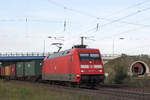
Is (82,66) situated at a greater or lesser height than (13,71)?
greater

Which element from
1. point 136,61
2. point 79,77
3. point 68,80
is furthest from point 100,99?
point 136,61

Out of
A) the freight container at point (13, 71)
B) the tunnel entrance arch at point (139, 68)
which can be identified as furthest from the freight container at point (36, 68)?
the tunnel entrance arch at point (139, 68)

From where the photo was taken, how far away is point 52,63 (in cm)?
2908

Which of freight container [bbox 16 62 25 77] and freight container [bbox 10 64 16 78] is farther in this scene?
→ freight container [bbox 10 64 16 78]

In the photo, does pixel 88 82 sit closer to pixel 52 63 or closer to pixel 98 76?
pixel 98 76

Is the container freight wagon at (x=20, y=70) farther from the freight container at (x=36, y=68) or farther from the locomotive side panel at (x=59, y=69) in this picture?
the locomotive side panel at (x=59, y=69)

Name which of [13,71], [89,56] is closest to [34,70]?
[13,71]

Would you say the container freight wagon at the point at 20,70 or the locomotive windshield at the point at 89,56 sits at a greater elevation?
the locomotive windshield at the point at 89,56

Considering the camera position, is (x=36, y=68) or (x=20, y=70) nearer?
(x=36, y=68)

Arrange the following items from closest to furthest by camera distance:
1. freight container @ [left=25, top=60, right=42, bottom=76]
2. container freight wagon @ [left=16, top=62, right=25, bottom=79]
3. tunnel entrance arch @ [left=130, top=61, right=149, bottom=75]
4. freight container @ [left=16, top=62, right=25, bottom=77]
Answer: freight container @ [left=25, top=60, right=42, bottom=76] → container freight wagon @ [left=16, top=62, right=25, bottom=79] → freight container @ [left=16, top=62, right=25, bottom=77] → tunnel entrance arch @ [left=130, top=61, right=149, bottom=75]

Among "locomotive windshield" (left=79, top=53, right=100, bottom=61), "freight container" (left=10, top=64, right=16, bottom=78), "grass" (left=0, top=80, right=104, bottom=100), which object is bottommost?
"grass" (left=0, top=80, right=104, bottom=100)

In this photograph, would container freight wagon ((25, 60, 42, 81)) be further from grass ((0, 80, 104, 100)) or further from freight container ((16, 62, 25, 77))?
grass ((0, 80, 104, 100))

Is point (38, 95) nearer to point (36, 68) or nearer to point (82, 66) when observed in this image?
point (82, 66)

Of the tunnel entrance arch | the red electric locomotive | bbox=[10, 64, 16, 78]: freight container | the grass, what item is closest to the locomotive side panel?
the red electric locomotive
